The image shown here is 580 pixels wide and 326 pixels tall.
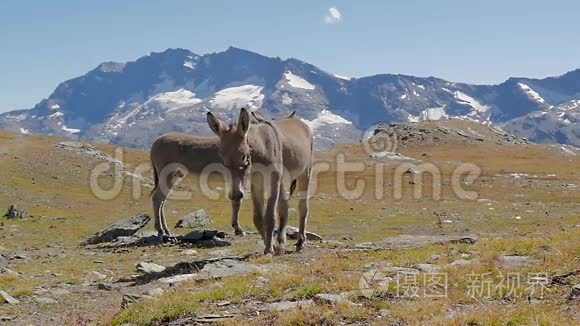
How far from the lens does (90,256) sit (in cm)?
2270

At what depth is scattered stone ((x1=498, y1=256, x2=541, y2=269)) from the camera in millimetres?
13318

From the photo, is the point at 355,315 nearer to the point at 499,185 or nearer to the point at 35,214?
the point at 35,214

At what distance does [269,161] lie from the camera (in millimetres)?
16250

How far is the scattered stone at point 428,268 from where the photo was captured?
1273 cm

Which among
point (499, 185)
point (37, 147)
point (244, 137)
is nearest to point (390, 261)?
point (244, 137)

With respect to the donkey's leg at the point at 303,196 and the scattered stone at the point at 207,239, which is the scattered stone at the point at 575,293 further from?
the scattered stone at the point at 207,239

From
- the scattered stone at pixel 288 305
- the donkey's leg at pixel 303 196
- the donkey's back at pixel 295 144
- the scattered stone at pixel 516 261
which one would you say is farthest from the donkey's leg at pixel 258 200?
the scattered stone at pixel 516 261

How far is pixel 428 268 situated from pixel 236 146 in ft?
17.7

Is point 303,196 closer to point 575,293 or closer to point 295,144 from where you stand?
point 295,144

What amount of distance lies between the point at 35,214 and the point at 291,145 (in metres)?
28.9

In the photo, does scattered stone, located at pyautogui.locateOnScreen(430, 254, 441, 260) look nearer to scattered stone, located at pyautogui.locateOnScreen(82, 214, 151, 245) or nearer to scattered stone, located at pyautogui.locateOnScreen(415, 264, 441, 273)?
scattered stone, located at pyautogui.locateOnScreen(415, 264, 441, 273)

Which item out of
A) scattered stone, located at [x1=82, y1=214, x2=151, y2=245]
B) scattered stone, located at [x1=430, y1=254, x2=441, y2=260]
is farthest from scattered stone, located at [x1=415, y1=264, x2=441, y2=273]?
scattered stone, located at [x1=82, y1=214, x2=151, y2=245]

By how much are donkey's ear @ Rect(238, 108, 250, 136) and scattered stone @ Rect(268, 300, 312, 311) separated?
5186 millimetres

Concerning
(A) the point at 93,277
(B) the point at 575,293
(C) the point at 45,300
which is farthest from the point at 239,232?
(B) the point at 575,293
